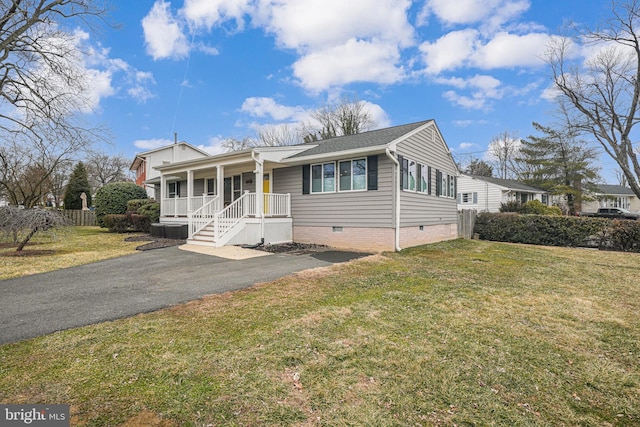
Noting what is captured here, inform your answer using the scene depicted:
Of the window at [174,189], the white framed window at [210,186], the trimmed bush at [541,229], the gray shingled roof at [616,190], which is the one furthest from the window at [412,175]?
the gray shingled roof at [616,190]

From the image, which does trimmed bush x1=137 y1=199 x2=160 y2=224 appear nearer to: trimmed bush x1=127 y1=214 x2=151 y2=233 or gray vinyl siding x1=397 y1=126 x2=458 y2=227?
trimmed bush x1=127 y1=214 x2=151 y2=233

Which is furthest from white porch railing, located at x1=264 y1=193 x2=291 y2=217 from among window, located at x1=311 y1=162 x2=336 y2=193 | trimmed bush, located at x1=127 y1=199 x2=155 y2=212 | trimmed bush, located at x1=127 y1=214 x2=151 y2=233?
trimmed bush, located at x1=127 y1=199 x2=155 y2=212

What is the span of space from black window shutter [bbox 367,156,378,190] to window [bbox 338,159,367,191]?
151 mm

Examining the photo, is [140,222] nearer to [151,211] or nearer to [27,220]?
[151,211]

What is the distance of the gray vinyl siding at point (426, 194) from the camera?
35.9ft

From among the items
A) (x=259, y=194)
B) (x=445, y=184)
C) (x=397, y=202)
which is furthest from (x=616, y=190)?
(x=259, y=194)

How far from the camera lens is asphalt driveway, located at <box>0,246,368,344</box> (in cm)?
413

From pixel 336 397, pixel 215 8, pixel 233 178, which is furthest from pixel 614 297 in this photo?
pixel 215 8

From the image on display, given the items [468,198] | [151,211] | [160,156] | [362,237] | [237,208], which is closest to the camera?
[362,237]

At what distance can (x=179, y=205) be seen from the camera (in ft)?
46.9

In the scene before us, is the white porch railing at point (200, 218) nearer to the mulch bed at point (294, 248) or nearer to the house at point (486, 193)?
the mulch bed at point (294, 248)

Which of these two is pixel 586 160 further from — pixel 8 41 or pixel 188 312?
pixel 8 41

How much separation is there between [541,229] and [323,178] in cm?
1067

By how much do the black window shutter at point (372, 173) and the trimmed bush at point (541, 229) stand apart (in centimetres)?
916
